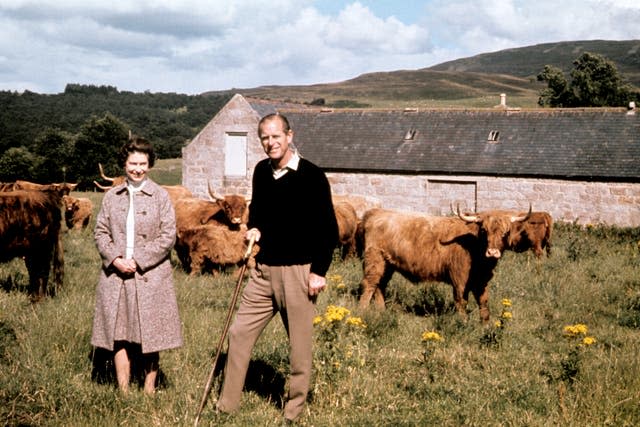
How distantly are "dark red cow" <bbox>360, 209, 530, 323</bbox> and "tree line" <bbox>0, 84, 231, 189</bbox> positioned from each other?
639 inches

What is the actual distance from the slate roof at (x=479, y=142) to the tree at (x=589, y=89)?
82.7 ft

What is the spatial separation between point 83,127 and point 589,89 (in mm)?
52731

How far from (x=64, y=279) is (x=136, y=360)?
414cm

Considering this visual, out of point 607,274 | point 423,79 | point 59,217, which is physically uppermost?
point 423,79

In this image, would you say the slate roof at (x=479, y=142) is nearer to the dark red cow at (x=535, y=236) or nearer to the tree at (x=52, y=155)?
the dark red cow at (x=535, y=236)

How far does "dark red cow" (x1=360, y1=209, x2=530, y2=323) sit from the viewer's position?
8312 mm

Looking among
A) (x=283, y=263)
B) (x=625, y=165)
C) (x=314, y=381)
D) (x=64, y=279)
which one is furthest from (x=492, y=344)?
(x=625, y=165)

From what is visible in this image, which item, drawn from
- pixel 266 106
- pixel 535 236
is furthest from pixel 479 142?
pixel 535 236

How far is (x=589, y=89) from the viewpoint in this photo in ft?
157

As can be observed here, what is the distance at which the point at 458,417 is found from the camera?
4613mm

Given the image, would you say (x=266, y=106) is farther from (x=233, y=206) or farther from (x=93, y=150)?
(x=93, y=150)

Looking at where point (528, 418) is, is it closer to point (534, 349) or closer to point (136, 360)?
point (534, 349)

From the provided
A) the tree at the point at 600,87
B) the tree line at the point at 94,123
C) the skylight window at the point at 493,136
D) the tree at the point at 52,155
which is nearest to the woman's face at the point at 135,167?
the tree line at the point at 94,123

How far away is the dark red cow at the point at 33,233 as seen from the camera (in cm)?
761
